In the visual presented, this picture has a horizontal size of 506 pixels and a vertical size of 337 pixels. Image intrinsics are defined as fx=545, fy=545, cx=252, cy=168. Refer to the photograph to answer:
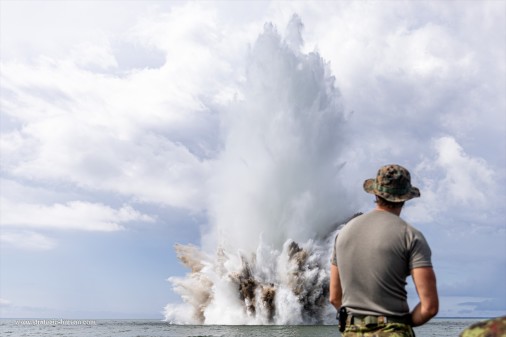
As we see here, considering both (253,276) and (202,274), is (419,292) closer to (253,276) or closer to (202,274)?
(253,276)

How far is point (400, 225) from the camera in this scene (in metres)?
5.94

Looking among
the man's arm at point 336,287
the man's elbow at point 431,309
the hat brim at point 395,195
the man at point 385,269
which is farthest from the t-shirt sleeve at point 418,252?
the man's arm at point 336,287

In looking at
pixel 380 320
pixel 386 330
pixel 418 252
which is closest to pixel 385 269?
pixel 418 252

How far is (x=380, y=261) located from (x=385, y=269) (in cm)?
10

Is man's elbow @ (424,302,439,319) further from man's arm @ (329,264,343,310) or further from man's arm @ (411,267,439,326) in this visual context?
man's arm @ (329,264,343,310)

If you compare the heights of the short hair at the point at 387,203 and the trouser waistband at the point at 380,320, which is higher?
the short hair at the point at 387,203

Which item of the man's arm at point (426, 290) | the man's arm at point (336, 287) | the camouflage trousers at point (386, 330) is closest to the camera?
the man's arm at point (426, 290)

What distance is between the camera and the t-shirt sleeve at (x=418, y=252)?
5.77 m

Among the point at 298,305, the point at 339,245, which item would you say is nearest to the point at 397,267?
the point at 339,245

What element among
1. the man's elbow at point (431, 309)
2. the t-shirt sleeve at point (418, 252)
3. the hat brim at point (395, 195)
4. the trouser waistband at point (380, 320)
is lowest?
the trouser waistband at point (380, 320)

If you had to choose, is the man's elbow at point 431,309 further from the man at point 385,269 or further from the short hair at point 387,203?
the short hair at point 387,203

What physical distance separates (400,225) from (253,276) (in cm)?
9187

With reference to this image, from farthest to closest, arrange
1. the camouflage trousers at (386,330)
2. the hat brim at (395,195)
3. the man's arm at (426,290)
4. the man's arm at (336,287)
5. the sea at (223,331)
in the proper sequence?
the sea at (223,331)
the man's arm at (336,287)
the hat brim at (395,195)
the camouflage trousers at (386,330)
the man's arm at (426,290)

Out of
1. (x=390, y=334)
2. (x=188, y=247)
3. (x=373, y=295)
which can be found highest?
(x=188, y=247)
